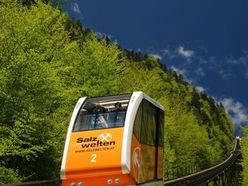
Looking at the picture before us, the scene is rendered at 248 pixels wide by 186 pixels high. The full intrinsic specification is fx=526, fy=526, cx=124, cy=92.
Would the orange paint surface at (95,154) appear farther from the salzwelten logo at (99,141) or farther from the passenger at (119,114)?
the passenger at (119,114)

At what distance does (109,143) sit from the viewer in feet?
50.9

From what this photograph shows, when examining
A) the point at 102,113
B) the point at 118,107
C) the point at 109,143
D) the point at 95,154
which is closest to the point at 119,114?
the point at 118,107

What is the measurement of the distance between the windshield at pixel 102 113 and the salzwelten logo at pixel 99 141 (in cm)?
36

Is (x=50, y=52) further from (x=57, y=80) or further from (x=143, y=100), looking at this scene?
(x=143, y=100)

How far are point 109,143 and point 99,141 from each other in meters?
0.34

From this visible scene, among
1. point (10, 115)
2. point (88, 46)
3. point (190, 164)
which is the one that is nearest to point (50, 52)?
point (10, 115)

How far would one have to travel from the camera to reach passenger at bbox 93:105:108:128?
16.1m

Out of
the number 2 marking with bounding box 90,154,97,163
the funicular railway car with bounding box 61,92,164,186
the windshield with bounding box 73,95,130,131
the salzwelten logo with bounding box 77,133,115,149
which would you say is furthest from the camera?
the windshield with bounding box 73,95,130,131

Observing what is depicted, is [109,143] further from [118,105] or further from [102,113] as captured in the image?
[118,105]

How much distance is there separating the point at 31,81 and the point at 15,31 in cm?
256

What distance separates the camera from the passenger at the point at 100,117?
16.1 metres

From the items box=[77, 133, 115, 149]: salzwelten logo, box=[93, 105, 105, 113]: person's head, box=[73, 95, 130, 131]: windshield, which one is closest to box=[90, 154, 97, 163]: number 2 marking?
box=[77, 133, 115, 149]: salzwelten logo

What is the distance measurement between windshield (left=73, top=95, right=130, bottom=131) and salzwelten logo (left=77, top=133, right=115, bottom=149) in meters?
0.36

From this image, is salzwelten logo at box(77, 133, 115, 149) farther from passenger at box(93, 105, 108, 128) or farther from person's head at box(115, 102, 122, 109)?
person's head at box(115, 102, 122, 109)
